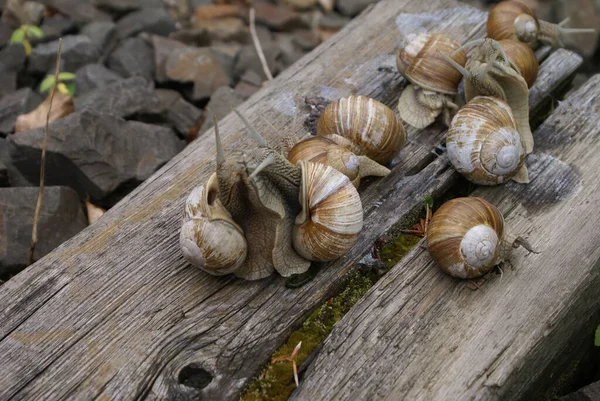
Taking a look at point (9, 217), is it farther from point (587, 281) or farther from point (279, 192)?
point (587, 281)

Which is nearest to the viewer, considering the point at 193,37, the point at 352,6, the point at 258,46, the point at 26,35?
the point at 26,35

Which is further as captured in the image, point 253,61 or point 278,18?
point 278,18

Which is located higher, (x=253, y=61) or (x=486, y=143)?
(x=486, y=143)

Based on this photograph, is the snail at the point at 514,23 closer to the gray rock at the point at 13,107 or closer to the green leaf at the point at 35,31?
the gray rock at the point at 13,107

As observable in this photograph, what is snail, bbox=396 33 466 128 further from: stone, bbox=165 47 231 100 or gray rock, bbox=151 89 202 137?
stone, bbox=165 47 231 100

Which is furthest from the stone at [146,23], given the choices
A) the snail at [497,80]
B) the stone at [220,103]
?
the snail at [497,80]

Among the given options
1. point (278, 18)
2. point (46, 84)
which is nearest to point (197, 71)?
point (46, 84)

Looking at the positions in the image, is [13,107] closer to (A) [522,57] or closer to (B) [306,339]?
(B) [306,339]

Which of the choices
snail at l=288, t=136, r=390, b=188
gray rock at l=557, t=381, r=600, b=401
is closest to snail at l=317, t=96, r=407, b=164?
snail at l=288, t=136, r=390, b=188
